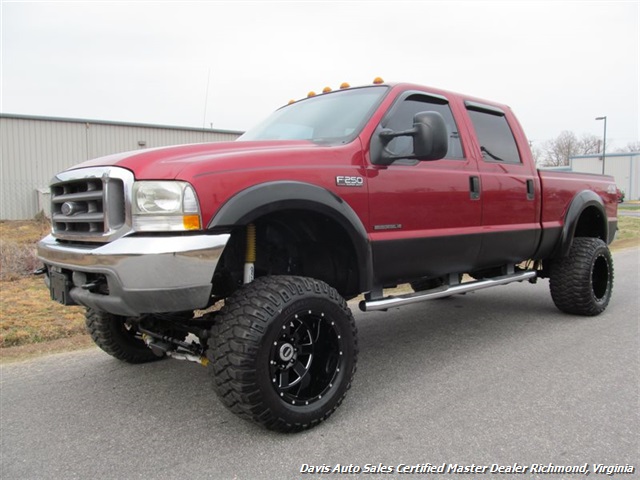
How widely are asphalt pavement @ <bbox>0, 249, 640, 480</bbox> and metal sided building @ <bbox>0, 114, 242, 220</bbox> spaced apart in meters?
16.3

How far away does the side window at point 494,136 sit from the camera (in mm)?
4504

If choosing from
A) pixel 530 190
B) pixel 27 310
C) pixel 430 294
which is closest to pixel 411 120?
pixel 430 294

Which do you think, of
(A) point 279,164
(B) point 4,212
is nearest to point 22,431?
(A) point 279,164

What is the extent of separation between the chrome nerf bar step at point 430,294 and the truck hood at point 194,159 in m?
1.13

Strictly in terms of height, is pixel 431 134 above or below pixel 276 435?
above

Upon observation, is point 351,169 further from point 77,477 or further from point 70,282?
point 77,477

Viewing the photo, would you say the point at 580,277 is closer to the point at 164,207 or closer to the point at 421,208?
the point at 421,208

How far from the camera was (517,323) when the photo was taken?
17.5ft

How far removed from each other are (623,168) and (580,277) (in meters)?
59.6

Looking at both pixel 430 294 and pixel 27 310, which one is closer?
pixel 430 294

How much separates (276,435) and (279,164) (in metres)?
1.53

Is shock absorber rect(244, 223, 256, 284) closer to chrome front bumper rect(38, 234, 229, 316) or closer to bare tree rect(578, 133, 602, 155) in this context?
chrome front bumper rect(38, 234, 229, 316)

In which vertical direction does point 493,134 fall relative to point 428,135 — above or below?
above

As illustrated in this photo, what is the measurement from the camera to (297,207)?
2902 millimetres
